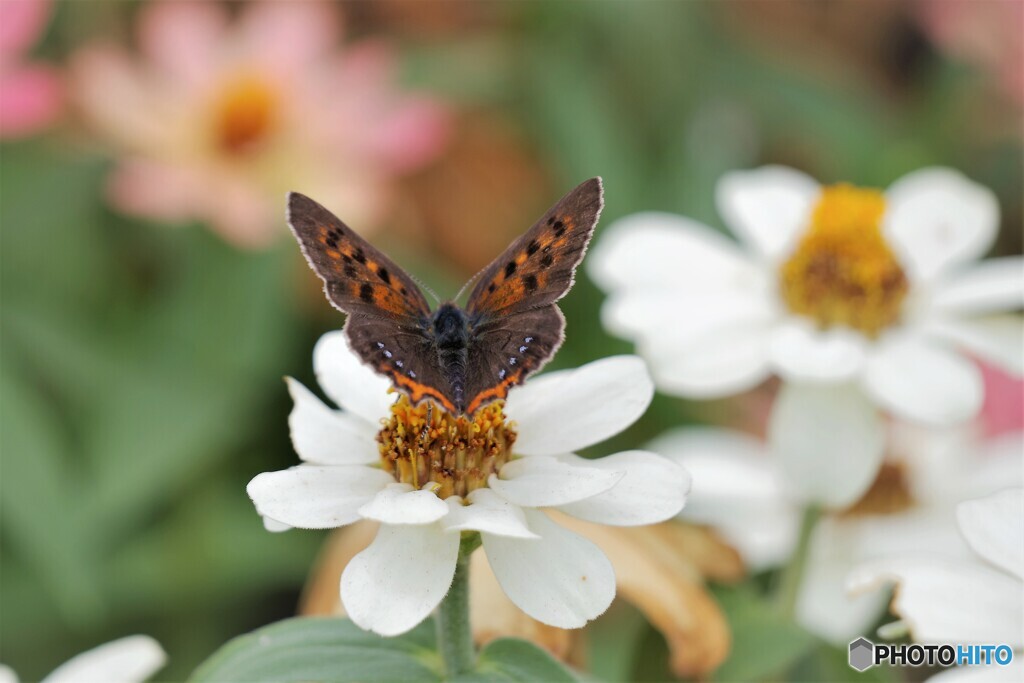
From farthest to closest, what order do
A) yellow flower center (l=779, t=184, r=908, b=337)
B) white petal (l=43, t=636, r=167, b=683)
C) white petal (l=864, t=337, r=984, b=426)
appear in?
yellow flower center (l=779, t=184, r=908, b=337), white petal (l=864, t=337, r=984, b=426), white petal (l=43, t=636, r=167, b=683)

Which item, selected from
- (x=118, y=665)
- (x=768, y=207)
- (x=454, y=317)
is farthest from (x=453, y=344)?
(x=768, y=207)

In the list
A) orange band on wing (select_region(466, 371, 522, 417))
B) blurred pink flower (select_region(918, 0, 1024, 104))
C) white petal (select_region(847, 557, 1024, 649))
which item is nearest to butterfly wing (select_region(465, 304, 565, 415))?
orange band on wing (select_region(466, 371, 522, 417))

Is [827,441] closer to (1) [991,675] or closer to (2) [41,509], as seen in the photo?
(1) [991,675]

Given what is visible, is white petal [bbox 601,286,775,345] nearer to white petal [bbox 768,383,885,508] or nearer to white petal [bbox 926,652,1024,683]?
white petal [bbox 768,383,885,508]

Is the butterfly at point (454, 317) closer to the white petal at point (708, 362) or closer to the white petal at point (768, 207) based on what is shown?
the white petal at point (708, 362)

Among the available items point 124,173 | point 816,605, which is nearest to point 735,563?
point 816,605

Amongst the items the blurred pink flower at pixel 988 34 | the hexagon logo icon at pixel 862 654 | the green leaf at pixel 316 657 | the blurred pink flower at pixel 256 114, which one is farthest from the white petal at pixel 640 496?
the blurred pink flower at pixel 988 34

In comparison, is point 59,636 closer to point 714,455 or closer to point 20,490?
point 20,490
